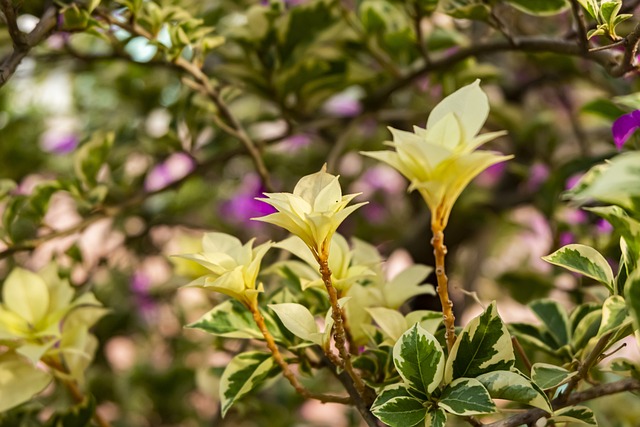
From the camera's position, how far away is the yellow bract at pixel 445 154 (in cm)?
31

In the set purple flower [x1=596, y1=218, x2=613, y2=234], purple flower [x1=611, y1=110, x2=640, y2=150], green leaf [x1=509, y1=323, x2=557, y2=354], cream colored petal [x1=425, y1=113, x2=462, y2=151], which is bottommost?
purple flower [x1=596, y1=218, x2=613, y2=234]

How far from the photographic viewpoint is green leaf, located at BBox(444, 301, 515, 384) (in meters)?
0.37

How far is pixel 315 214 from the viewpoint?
34cm

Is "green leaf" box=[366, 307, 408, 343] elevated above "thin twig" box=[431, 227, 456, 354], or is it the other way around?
"thin twig" box=[431, 227, 456, 354]

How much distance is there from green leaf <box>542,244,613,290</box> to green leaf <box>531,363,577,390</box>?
6cm

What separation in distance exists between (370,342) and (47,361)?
0.25m

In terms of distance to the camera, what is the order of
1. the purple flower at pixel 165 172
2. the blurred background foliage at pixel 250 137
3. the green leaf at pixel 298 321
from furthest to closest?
the purple flower at pixel 165 172, the blurred background foliage at pixel 250 137, the green leaf at pixel 298 321

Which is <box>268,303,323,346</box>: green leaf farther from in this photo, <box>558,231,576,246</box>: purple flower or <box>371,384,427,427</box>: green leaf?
<box>558,231,576,246</box>: purple flower

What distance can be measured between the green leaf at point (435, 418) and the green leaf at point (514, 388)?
0.03 metres

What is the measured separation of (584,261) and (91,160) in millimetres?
456

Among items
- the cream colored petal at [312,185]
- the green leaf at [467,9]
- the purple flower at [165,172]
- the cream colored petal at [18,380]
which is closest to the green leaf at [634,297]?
the cream colored petal at [312,185]

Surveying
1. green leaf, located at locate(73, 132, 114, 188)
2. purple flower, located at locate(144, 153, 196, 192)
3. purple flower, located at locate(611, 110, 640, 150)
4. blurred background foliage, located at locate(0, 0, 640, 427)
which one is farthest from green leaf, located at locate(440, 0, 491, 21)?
purple flower, located at locate(144, 153, 196, 192)

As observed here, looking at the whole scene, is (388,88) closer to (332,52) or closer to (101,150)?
(332,52)

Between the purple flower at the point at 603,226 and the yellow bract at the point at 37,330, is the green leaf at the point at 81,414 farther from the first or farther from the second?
the purple flower at the point at 603,226
